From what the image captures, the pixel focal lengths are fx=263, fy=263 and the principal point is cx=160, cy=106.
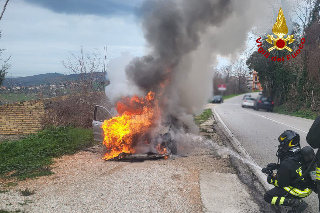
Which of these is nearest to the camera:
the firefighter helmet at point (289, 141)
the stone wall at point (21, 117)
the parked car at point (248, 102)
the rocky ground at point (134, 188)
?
the firefighter helmet at point (289, 141)

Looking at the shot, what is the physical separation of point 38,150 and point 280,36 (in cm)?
2063

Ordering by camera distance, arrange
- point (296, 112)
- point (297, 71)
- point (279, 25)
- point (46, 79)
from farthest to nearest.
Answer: point (297, 71), point (296, 112), point (279, 25), point (46, 79)

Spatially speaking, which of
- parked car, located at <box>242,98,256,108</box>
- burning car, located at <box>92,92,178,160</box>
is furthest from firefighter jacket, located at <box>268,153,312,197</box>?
parked car, located at <box>242,98,256,108</box>

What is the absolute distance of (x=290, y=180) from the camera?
366 centimetres

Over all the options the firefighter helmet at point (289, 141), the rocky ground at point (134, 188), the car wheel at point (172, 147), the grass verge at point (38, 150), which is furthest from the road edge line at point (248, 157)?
the grass verge at point (38, 150)

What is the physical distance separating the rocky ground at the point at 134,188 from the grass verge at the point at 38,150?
1.44ft

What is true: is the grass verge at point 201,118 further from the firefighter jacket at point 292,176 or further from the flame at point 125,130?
the firefighter jacket at point 292,176

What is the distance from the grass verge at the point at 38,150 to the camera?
249 inches

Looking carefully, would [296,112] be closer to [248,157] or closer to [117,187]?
[248,157]

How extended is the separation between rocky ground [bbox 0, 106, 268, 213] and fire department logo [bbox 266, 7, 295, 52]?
14554mm

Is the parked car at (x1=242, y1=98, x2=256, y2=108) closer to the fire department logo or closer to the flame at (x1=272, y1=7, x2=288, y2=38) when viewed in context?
the fire department logo

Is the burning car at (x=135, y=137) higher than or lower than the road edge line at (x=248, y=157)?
higher

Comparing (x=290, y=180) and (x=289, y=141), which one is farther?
(x=289, y=141)

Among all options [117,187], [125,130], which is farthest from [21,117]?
[117,187]
